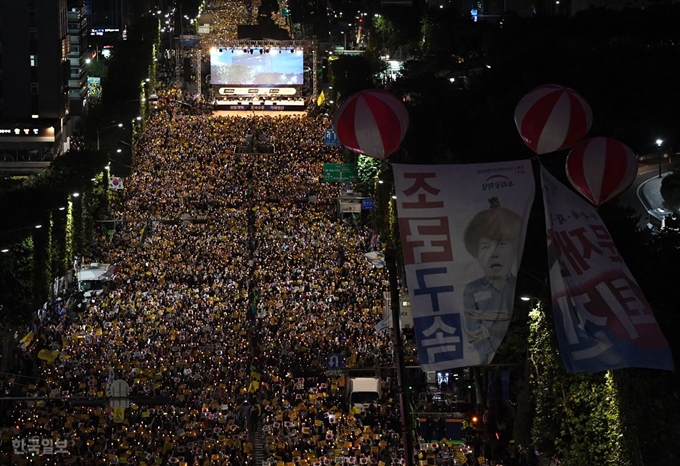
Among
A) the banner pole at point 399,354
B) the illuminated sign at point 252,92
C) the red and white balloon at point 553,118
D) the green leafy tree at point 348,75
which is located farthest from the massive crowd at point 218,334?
the illuminated sign at point 252,92

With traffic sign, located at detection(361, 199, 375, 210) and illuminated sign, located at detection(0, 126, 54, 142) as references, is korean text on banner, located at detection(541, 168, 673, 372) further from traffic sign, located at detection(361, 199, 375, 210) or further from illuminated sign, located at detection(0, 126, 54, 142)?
illuminated sign, located at detection(0, 126, 54, 142)

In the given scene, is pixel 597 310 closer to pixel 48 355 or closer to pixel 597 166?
pixel 597 166

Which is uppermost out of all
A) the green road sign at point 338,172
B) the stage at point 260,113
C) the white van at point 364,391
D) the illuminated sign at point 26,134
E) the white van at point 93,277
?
the stage at point 260,113

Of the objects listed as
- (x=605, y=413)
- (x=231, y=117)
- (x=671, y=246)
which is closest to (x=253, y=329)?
(x=671, y=246)

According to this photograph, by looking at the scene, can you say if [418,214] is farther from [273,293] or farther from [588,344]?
[273,293]

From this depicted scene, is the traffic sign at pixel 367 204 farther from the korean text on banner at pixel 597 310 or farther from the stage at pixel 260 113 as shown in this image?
the korean text on banner at pixel 597 310
